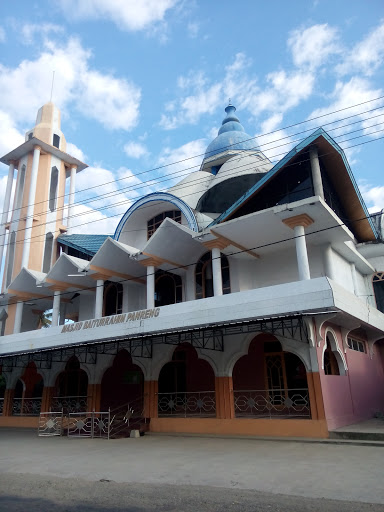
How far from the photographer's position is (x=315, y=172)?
12.2 meters

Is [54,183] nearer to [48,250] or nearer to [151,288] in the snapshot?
[48,250]

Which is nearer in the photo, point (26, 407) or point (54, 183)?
point (26, 407)

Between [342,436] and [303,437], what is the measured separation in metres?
0.90

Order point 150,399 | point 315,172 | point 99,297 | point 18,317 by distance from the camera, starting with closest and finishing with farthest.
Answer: point 315,172, point 150,399, point 99,297, point 18,317

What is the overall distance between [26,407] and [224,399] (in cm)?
1055

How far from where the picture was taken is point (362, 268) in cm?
1672

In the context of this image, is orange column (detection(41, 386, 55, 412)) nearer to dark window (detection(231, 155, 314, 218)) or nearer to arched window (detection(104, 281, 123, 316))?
arched window (detection(104, 281, 123, 316))

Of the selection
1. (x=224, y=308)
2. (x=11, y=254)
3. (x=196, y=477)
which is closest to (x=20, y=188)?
(x=11, y=254)

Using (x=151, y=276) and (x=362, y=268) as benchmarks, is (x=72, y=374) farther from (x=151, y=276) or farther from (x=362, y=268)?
(x=362, y=268)

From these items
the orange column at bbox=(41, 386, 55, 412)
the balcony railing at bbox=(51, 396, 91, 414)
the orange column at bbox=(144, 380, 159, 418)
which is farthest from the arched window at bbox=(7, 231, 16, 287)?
the orange column at bbox=(144, 380, 159, 418)

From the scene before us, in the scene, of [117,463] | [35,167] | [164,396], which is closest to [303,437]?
[117,463]

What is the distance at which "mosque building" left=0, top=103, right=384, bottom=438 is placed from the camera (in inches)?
429

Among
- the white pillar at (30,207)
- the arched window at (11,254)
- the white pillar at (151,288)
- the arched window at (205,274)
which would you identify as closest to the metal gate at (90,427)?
the white pillar at (151,288)

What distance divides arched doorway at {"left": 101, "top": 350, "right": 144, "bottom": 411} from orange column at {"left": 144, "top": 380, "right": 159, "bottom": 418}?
138 inches
